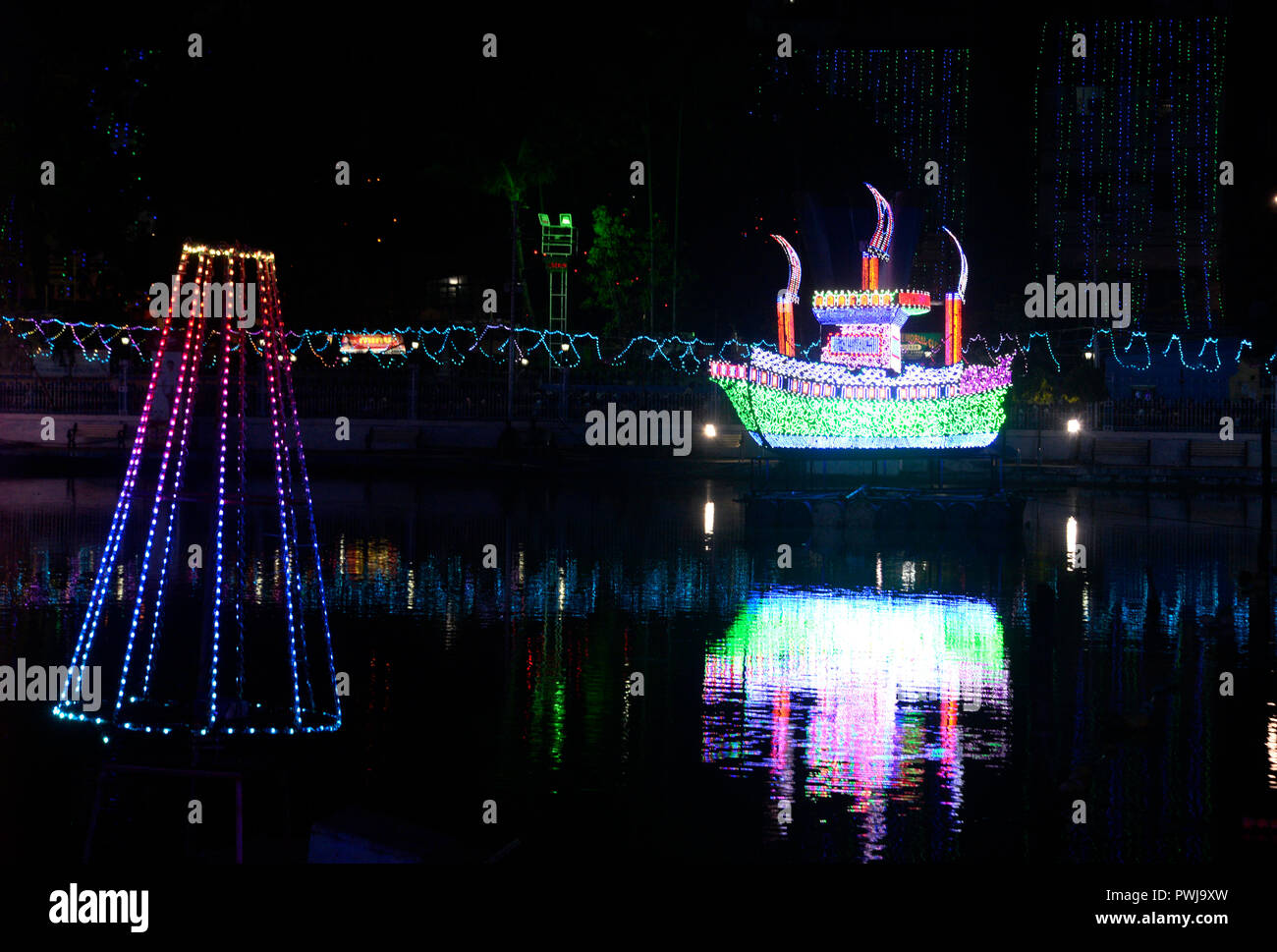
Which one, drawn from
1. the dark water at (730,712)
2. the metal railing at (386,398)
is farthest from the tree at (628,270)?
the dark water at (730,712)

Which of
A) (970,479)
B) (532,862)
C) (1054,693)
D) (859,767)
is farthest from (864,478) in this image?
(532,862)

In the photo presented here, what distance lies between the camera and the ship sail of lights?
9680 millimetres

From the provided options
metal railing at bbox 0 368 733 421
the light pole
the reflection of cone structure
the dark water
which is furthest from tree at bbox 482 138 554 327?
the dark water

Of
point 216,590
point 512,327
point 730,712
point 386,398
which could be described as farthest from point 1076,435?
point 216,590

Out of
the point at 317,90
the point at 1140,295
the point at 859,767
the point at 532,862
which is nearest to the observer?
the point at 532,862

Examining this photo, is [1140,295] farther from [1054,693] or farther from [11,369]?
[1054,693]

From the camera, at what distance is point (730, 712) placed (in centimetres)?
1123

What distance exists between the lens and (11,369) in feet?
146

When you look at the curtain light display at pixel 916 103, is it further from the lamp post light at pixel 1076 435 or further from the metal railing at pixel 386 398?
the metal railing at pixel 386 398

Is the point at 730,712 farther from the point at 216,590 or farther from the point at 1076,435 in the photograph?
the point at 1076,435

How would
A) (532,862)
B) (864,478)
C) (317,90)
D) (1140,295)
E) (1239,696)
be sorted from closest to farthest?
(532,862) < (1239,696) < (864,478) < (317,90) < (1140,295)

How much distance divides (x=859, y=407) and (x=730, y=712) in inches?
554

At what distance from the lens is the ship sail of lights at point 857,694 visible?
9.68 metres

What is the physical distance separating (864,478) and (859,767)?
2205 centimetres
